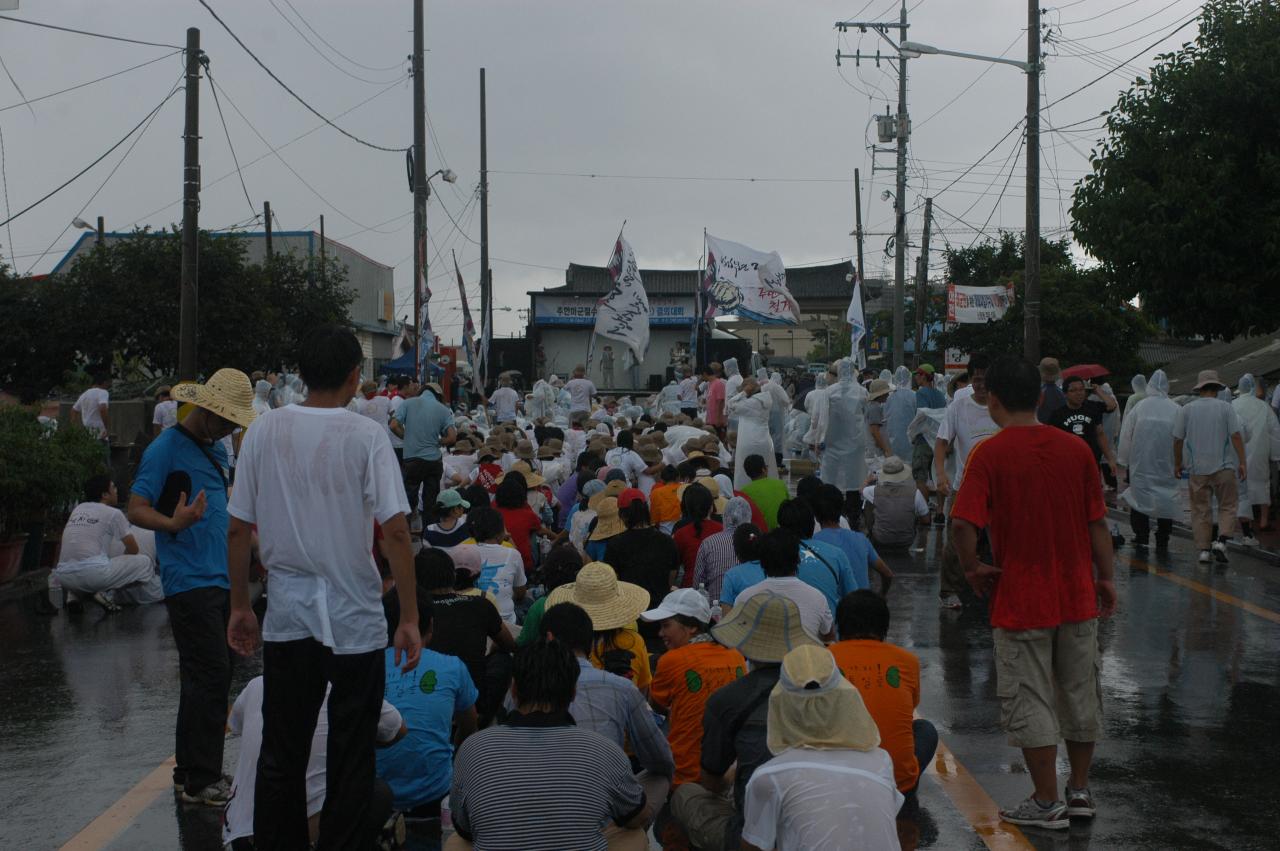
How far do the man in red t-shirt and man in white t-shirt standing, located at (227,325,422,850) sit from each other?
2.65 metres

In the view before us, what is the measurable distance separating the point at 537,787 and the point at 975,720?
429 centimetres

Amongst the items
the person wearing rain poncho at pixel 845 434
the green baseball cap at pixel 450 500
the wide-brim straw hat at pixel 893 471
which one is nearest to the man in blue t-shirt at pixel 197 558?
the green baseball cap at pixel 450 500

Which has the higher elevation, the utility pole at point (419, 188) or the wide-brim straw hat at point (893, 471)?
the utility pole at point (419, 188)

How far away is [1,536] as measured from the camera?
1377cm

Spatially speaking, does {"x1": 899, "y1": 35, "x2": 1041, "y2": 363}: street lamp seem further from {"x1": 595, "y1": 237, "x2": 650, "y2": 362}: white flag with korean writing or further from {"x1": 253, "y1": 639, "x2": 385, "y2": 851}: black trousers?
{"x1": 253, "y1": 639, "x2": 385, "y2": 851}: black trousers

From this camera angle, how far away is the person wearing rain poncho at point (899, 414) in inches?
720

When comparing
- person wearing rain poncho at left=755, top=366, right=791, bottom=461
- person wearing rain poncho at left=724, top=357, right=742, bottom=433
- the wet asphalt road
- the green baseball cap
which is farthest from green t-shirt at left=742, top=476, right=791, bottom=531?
person wearing rain poncho at left=724, top=357, right=742, bottom=433

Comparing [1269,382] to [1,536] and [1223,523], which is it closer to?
[1223,523]

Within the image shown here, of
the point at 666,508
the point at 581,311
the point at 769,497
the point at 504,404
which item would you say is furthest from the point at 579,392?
the point at 581,311

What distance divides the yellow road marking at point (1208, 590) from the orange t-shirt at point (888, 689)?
22.1 feet

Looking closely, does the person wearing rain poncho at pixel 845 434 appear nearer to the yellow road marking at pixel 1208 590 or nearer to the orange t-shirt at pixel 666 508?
the yellow road marking at pixel 1208 590

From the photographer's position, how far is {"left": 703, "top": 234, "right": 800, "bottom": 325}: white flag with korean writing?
29.1 m

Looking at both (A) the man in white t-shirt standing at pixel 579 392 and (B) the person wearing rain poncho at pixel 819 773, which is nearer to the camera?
(B) the person wearing rain poncho at pixel 819 773

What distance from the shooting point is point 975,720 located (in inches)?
321
